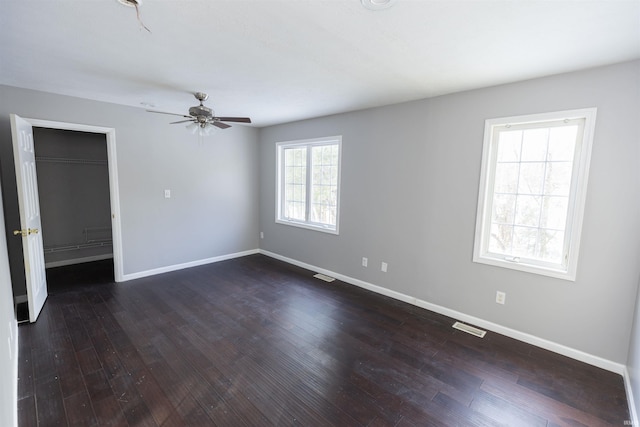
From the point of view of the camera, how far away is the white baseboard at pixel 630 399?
71.7 inches

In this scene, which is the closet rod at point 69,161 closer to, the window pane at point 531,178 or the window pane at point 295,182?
the window pane at point 295,182

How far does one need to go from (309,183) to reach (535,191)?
307 cm

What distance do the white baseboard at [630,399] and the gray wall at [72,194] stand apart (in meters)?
6.94

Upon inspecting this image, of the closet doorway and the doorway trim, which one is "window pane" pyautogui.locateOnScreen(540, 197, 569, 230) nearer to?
the doorway trim

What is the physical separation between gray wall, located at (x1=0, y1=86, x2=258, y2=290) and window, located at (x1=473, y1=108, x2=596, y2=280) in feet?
13.2

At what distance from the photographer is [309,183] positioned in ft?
15.7

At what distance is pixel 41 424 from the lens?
1741 mm

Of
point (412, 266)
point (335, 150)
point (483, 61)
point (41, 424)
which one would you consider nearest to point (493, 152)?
point (483, 61)

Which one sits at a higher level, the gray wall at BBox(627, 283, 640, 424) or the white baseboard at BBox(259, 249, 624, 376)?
the gray wall at BBox(627, 283, 640, 424)

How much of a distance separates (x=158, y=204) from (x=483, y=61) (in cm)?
446

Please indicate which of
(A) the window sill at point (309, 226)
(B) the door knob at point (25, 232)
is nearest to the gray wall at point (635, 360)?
(A) the window sill at point (309, 226)

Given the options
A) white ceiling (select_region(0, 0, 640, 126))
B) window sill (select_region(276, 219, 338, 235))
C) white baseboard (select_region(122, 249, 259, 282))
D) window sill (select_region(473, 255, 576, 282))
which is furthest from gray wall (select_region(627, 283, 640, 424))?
white baseboard (select_region(122, 249, 259, 282))

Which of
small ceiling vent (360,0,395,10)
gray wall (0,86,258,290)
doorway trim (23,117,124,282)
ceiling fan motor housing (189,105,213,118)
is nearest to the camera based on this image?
small ceiling vent (360,0,395,10)

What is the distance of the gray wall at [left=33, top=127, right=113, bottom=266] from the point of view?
183 inches
